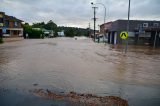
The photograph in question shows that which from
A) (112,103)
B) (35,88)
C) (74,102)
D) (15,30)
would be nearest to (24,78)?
(35,88)

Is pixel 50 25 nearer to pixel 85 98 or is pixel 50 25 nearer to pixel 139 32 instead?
pixel 139 32

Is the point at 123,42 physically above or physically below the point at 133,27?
below

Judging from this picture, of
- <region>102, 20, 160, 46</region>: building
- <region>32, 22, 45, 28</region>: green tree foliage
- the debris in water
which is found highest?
<region>32, 22, 45, 28</region>: green tree foliage

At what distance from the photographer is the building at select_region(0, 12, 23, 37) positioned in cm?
6428

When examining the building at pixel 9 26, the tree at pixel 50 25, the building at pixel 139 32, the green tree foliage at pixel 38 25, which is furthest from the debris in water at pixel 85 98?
the tree at pixel 50 25

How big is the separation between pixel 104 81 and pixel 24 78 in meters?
3.72

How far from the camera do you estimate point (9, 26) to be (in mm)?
71250

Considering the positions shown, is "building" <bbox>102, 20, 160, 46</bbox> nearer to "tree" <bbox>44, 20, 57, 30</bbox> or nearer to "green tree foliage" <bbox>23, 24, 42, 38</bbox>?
"green tree foliage" <bbox>23, 24, 42, 38</bbox>

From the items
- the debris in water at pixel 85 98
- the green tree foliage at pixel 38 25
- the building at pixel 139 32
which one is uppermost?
the green tree foliage at pixel 38 25

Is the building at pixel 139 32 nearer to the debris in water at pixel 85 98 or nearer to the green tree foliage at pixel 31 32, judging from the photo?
the green tree foliage at pixel 31 32

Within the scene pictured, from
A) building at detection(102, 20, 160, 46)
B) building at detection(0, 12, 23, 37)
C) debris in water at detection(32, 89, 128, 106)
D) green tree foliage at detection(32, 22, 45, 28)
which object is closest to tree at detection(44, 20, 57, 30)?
green tree foliage at detection(32, 22, 45, 28)

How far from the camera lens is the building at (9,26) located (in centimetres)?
6428

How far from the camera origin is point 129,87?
10.3 metres

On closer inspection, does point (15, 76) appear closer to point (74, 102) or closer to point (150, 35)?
point (74, 102)
